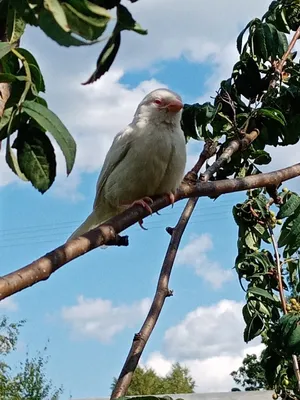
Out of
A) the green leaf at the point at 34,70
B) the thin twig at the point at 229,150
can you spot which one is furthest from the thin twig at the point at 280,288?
the green leaf at the point at 34,70

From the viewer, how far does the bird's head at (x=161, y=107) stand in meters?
2.96

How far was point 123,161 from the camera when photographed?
9.47 feet

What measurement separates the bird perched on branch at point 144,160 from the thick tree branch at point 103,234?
561mm

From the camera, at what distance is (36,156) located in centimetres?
69

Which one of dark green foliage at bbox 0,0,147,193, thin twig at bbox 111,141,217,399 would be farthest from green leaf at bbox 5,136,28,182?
thin twig at bbox 111,141,217,399

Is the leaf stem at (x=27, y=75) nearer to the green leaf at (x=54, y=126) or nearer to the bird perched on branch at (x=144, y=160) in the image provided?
the green leaf at (x=54, y=126)

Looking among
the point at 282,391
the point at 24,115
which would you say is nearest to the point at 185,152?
the point at 282,391

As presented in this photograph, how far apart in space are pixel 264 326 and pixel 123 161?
2.81 feet

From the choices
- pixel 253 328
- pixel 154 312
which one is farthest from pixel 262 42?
pixel 154 312

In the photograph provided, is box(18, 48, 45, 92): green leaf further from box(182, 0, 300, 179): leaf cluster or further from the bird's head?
the bird's head

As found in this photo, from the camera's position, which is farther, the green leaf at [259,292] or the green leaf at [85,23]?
the green leaf at [259,292]

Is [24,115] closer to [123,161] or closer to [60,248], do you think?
[60,248]

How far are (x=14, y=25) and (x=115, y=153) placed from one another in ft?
7.67

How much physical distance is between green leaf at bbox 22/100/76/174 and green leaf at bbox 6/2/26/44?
0.21ft
